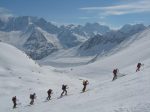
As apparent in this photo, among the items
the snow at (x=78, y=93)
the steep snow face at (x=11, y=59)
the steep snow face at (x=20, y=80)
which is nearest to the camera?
the snow at (x=78, y=93)

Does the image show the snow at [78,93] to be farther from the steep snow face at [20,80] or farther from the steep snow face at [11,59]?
the steep snow face at [11,59]

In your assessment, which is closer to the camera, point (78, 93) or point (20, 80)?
point (78, 93)

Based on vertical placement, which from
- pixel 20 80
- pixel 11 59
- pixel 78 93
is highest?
pixel 11 59

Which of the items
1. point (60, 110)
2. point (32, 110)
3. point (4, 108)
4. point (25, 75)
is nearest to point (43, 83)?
point (25, 75)

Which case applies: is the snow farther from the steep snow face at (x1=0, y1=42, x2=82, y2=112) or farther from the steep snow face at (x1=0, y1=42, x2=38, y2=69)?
the steep snow face at (x1=0, y1=42, x2=38, y2=69)

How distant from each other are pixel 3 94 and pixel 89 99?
25612 mm

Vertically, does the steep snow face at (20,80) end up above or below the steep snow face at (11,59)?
below

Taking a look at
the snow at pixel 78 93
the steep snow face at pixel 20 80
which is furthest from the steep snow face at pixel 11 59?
the snow at pixel 78 93

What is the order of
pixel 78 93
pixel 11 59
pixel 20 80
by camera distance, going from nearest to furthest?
pixel 78 93
pixel 20 80
pixel 11 59

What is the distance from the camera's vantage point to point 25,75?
71.2 meters

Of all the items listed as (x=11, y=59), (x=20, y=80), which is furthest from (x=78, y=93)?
(x=11, y=59)

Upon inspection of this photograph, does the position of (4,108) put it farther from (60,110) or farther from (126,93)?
(126,93)

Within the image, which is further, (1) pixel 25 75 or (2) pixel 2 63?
(2) pixel 2 63

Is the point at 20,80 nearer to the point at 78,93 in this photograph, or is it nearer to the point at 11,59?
the point at 11,59
